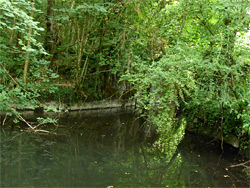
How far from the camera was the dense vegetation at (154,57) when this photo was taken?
255 inches

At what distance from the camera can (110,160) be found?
21.5ft

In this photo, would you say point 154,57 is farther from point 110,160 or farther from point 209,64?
point 110,160

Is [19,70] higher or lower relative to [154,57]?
lower

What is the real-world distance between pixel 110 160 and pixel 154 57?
3757 millimetres

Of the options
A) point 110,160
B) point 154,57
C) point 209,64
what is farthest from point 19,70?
point 209,64

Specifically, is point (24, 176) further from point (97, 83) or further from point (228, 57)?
point (97, 83)

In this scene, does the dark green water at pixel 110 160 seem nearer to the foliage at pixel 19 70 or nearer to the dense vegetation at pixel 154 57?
the dense vegetation at pixel 154 57

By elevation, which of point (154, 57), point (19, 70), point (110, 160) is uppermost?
point (154, 57)

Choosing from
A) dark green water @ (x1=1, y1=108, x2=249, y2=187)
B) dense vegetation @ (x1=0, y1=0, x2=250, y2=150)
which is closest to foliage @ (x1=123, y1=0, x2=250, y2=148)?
dense vegetation @ (x1=0, y1=0, x2=250, y2=150)

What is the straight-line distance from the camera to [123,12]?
10203 millimetres

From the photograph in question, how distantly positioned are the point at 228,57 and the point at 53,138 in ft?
17.2

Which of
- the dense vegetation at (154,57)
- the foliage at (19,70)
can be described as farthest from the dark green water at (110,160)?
the foliage at (19,70)

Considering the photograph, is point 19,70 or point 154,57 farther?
point 19,70

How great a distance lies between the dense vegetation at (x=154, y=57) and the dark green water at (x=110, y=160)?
32.2 inches
